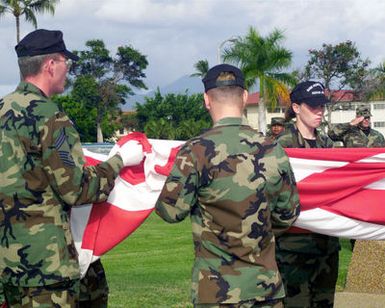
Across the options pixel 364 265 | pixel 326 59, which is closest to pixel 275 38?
pixel 326 59

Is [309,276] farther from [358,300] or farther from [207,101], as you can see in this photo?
[358,300]

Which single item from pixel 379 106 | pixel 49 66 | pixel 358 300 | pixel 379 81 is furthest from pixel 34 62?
pixel 379 106

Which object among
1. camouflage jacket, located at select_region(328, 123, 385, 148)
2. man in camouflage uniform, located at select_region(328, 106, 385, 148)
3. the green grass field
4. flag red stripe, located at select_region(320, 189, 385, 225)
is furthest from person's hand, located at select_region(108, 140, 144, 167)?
man in camouflage uniform, located at select_region(328, 106, 385, 148)

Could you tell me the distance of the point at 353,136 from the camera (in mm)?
9070

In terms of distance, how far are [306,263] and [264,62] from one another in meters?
36.4

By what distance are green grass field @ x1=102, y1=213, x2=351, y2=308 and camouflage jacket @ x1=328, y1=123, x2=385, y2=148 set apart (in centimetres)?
151

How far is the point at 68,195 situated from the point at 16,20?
1871 inches

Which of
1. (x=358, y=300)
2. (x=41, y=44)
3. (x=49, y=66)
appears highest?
(x=41, y=44)

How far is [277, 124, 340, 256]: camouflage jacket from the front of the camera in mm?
5176

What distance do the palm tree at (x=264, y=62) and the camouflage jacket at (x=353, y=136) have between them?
Answer: 99.6 feet

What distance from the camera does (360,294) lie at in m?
7.81

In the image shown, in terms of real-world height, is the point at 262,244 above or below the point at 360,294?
above

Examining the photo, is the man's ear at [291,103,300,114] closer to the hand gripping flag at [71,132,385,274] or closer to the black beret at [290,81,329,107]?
the black beret at [290,81,329,107]

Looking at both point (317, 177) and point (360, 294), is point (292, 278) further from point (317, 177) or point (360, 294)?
point (360, 294)
